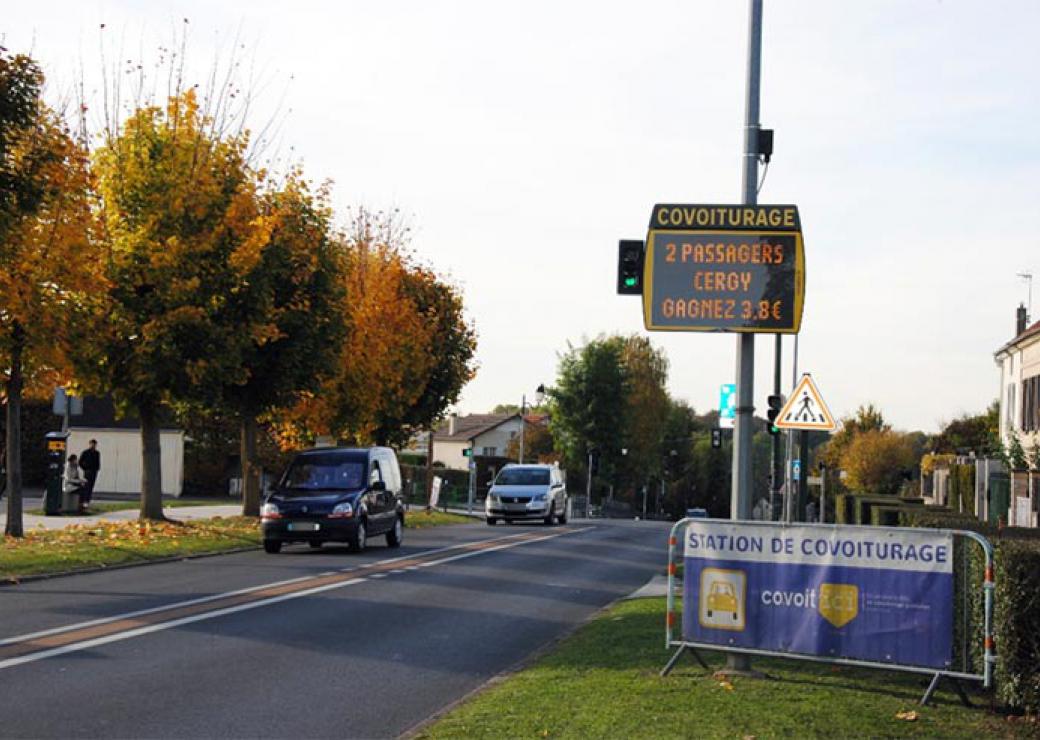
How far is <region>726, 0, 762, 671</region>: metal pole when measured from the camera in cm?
1038

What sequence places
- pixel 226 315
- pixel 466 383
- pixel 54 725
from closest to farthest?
pixel 54 725 < pixel 226 315 < pixel 466 383

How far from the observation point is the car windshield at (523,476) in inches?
1560

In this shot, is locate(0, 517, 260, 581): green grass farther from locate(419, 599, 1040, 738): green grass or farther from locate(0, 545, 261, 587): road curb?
locate(419, 599, 1040, 738): green grass

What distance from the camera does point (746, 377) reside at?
10.5 m

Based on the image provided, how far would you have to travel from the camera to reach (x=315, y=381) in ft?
100

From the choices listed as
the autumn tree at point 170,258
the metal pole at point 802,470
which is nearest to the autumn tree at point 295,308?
the autumn tree at point 170,258

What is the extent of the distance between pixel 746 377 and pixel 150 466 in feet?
61.9

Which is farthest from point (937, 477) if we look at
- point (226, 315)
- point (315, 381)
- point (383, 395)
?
point (226, 315)

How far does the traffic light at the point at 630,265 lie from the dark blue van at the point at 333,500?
39.2 ft

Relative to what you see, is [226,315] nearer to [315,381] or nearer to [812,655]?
[315,381]

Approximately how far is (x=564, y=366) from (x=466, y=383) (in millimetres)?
44315

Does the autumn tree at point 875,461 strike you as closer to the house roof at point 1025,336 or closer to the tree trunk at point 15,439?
the house roof at point 1025,336

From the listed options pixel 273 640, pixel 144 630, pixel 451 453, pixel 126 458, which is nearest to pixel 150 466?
pixel 144 630

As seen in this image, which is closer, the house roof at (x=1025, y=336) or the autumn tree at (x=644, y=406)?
the house roof at (x=1025, y=336)
